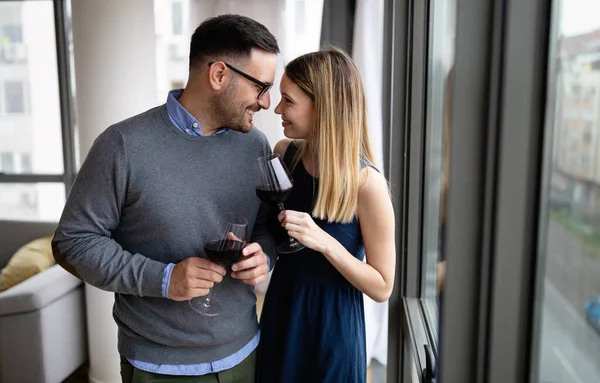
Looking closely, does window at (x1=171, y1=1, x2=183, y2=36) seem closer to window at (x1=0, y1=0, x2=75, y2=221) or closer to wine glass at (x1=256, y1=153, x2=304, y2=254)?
window at (x1=0, y1=0, x2=75, y2=221)

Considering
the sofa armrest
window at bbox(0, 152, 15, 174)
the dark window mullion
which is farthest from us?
window at bbox(0, 152, 15, 174)

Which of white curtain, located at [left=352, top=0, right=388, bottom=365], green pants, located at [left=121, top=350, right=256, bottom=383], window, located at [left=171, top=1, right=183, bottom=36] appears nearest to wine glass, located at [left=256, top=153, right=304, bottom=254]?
green pants, located at [left=121, top=350, right=256, bottom=383]

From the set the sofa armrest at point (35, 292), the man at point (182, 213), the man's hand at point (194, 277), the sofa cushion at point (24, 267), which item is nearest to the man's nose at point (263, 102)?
the man at point (182, 213)

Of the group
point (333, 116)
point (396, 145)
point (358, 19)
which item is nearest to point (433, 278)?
point (396, 145)

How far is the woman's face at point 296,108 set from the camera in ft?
5.28

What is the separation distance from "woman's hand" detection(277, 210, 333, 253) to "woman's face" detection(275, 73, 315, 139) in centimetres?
28

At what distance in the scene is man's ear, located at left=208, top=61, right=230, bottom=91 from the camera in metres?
1.57

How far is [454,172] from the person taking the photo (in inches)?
36.5

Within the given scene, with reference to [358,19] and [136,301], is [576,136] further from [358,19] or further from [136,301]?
[358,19]

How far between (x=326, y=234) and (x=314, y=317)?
31cm

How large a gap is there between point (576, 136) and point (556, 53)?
13 centimetres

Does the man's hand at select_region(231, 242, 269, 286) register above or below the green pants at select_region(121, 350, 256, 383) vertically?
above

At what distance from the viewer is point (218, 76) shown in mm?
1582

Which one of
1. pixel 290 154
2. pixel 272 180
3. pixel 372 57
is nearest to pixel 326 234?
pixel 272 180
